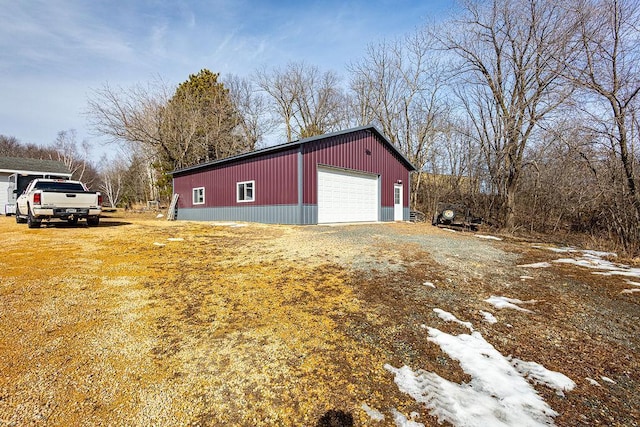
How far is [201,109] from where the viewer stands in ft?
77.8

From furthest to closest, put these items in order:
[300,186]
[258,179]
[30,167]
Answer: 1. [30,167]
2. [258,179]
3. [300,186]

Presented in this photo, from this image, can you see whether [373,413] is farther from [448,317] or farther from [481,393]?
[448,317]

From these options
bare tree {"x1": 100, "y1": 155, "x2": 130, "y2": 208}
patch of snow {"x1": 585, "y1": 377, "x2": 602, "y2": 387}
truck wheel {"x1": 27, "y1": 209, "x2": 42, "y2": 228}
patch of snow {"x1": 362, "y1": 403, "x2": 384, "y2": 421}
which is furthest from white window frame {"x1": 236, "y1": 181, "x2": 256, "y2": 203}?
bare tree {"x1": 100, "y1": 155, "x2": 130, "y2": 208}

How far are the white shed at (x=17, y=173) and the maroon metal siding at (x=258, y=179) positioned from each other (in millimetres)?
9849

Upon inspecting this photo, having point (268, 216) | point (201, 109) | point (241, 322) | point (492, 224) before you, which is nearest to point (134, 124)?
point (201, 109)

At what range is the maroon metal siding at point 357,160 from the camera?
11.5 meters

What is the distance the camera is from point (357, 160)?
13.6 m

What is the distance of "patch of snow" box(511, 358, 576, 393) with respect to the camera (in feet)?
6.62

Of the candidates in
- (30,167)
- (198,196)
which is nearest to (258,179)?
(198,196)

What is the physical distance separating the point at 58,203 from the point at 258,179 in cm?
681

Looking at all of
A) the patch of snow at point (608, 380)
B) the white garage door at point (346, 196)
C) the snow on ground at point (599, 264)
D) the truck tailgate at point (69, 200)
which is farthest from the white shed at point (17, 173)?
the snow on ground at point (599, 264)

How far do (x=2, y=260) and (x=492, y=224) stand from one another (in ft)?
57.1

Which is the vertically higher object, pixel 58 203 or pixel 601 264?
pixel 58 203

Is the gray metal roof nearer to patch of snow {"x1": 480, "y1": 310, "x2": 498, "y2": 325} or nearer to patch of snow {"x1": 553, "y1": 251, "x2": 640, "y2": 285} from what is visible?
patch of snow {"x1": 480, "y1": 310, "x2": 498, "y2": 325}
